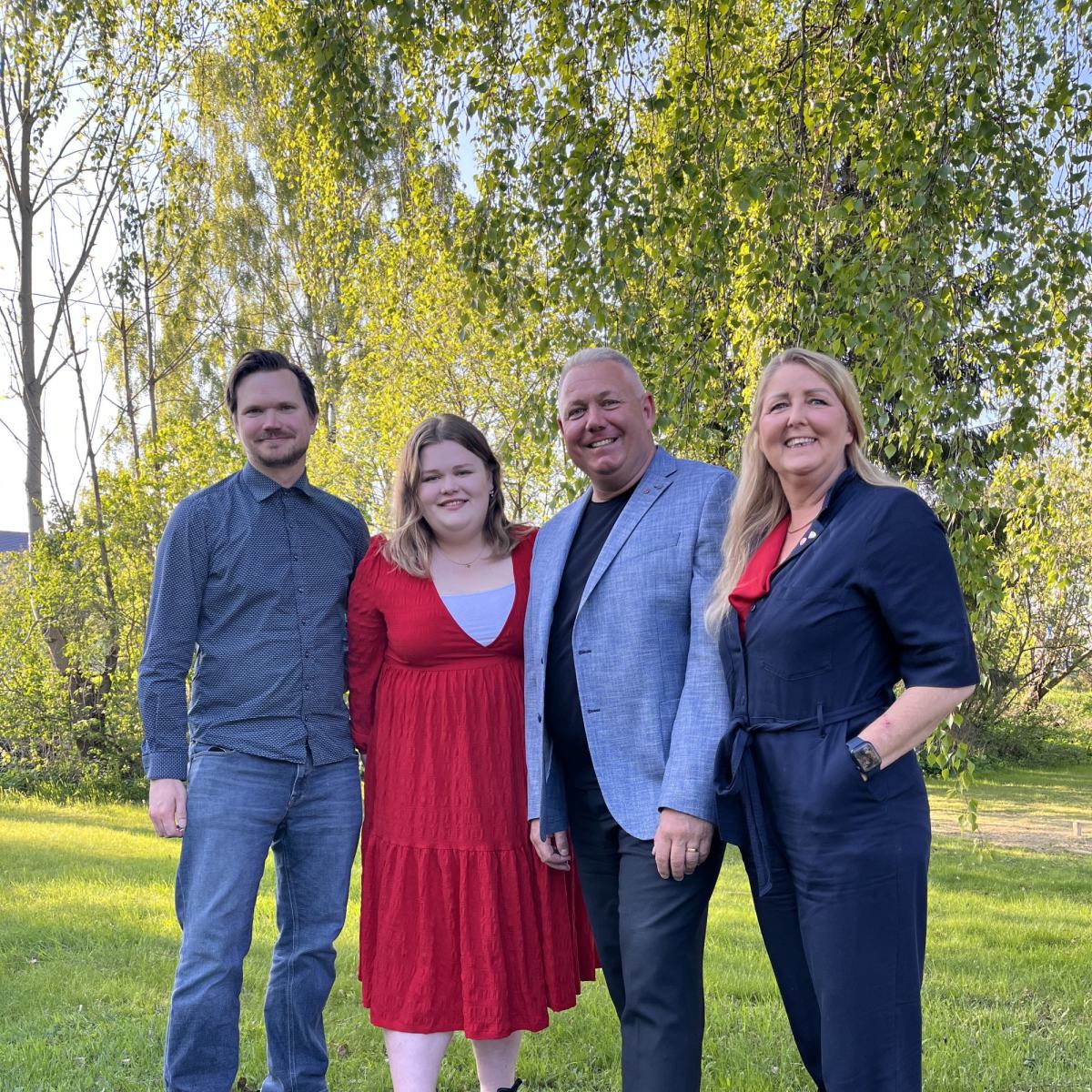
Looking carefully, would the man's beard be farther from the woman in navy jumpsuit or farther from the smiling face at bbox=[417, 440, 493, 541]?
the woman in navy jumpsuit

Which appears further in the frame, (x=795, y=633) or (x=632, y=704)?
(x=632, y=704)

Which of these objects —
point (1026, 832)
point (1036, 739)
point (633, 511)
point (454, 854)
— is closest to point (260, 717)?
point (454, 854)

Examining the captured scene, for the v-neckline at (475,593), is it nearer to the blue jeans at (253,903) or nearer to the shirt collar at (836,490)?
the blue jeans at (253,903)

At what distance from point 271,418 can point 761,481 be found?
1.41 meters

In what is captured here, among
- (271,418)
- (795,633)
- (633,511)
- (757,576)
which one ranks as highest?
(271,418)

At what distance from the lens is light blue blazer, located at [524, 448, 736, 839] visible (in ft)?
7.81

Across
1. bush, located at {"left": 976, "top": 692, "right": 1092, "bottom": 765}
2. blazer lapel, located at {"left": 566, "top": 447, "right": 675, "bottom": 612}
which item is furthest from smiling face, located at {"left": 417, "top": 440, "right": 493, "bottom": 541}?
bush, located at {"left": 976, "top": 692, "right": 1092, "bottom": 765}

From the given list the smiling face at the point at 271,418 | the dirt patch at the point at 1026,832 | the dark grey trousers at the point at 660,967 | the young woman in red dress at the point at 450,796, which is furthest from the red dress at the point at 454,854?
the dirt patch at the point at 1026,832

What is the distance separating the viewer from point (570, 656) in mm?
2674

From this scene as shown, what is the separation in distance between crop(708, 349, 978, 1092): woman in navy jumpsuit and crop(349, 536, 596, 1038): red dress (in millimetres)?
731

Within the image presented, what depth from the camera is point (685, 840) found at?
2326 mm

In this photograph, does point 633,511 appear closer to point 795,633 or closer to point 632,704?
point 632,704

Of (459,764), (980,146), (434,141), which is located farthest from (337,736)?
(434,141)

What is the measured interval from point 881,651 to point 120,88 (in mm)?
12916
